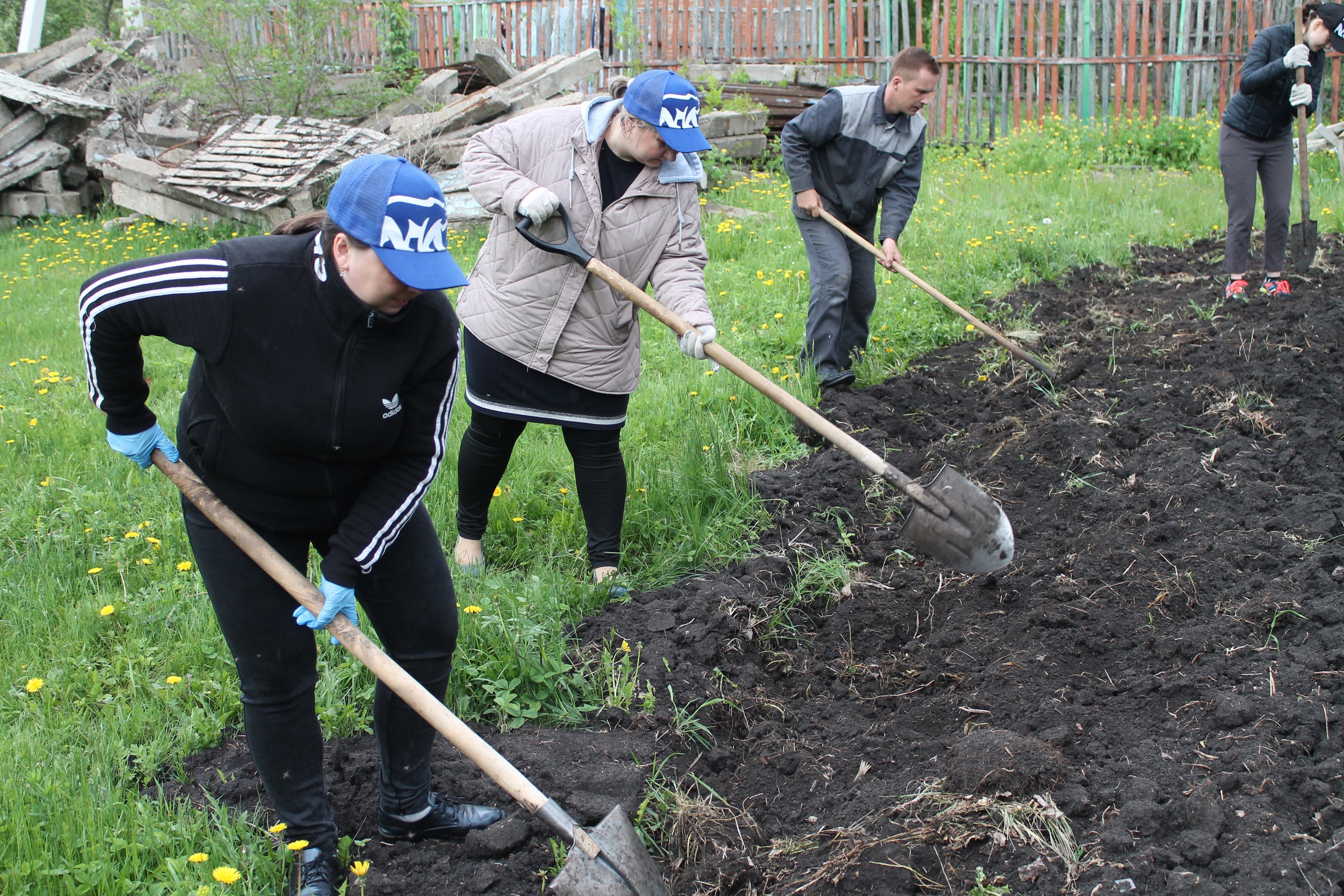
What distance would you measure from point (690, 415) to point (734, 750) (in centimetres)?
218

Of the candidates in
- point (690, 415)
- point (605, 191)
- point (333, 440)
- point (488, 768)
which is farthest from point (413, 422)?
point (690, 415)

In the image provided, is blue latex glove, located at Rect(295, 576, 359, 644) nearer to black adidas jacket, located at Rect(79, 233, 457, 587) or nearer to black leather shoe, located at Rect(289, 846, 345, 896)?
black adidas jacket, located at Rect(79, 233, 457, 587)

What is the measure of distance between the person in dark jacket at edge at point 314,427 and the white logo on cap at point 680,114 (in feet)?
3.95

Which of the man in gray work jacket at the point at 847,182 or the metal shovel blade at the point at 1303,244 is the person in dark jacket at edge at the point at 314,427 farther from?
the metal shovel blade at the point at 1303,244

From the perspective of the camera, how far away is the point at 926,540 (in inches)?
132

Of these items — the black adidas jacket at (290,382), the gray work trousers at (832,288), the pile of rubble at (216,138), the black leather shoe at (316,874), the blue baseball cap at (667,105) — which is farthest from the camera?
the pile of rubble at (216,138)

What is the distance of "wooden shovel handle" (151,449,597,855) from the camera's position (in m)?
2.16

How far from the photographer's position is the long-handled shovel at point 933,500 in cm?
334

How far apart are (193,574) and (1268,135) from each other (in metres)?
6.73

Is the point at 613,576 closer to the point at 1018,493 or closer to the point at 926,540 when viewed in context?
the point at 926,540

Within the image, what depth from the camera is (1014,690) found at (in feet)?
10.3

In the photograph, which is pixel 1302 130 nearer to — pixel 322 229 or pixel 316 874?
pixel 322 229

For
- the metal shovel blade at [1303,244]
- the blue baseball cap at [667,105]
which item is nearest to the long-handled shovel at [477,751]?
the blue baseball cap at [667,105]

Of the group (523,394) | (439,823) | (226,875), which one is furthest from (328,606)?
(523,394)
